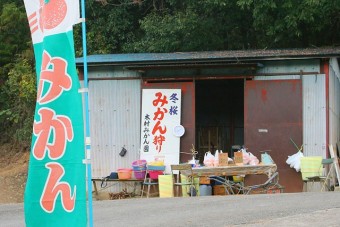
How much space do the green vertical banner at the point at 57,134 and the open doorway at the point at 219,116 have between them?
13.9 meters

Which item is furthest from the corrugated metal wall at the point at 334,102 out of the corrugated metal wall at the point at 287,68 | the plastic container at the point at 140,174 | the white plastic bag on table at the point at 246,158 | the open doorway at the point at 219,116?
the plastic container at the point at 140,174

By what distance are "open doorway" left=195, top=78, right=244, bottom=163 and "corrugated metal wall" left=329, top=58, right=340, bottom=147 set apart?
3.93 metres

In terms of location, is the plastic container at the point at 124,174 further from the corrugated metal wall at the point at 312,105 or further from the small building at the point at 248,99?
the corrugated metal wall at the point at 312,105

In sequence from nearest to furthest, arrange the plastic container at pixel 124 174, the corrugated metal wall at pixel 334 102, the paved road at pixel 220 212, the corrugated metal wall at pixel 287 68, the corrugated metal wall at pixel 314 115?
the paved road at pixel 220 212
the corrugated metal wall at pixel 314 115
the corrugated metal wall at pixel 287 68
the corrugated metal wall at pixel 334 102
the plastic container at pixel 124 174

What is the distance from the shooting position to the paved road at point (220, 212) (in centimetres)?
943

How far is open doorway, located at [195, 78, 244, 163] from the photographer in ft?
67.9

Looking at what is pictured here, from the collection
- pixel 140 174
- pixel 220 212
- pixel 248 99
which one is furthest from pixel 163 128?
pixel 220 212

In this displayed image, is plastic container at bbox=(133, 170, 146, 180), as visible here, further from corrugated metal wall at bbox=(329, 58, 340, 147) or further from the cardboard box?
corrugated metal wall at bbox=(329, 58, 340, 147)

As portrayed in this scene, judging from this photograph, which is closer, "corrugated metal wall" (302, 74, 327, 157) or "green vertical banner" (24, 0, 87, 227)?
"green vertical banner" (24, 0, 87, 227)

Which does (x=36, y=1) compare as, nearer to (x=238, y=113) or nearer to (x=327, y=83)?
(x=327, y=83)

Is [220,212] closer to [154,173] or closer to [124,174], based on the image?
[154,173]

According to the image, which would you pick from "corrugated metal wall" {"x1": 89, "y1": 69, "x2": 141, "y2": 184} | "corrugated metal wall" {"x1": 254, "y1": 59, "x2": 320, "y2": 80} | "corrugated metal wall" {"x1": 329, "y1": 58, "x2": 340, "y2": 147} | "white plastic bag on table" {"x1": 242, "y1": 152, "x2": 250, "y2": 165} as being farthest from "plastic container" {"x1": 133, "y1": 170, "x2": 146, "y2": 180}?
"corrugated metal wall" {"x1": 329, "y1": 58, "x2": 340, "y2": 147}

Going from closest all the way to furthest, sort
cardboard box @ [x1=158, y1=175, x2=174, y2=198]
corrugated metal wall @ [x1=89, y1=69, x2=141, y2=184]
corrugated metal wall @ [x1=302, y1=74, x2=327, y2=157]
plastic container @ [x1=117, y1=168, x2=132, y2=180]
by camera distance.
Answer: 1. cardboard box @ [x1=158, y1=175, x2=174, y2=198]
2. corrugated metal wall @ [x1=302, y1=74, x2=327, y2=157]
3. plastic container @ [x1=117, y1=168, x2=132, y2=180]
4. corrugated metal wall @ [x1=89, y1=69, x2=141, y2=184]

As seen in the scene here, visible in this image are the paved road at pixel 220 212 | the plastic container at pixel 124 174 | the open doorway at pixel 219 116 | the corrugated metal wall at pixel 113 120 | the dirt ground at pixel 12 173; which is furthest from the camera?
the open doorway at pixel 219 116
